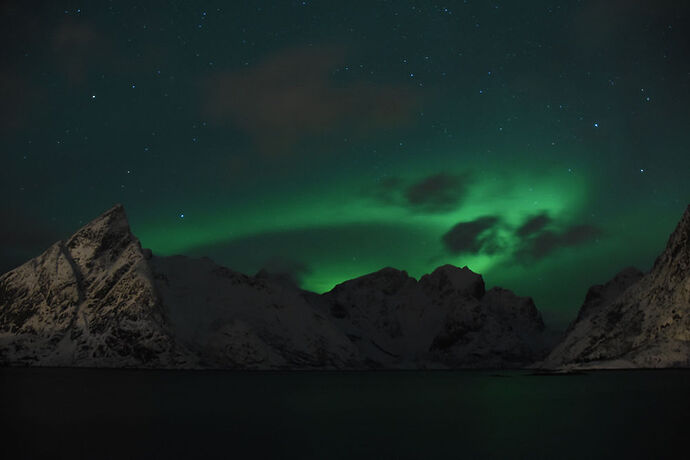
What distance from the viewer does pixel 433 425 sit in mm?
49344

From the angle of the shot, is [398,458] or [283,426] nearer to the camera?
[398,458]

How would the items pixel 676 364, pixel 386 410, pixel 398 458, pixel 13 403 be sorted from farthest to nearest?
pixel 676 364, pixel 386 410, pixel 13 403, pixel 398 458

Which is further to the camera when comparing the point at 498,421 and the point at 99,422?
the point at 498,421

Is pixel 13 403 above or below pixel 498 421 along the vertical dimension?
above

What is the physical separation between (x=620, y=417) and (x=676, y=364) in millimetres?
171792

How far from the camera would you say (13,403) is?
2405 inches

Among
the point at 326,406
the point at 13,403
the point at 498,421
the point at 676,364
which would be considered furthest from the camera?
the point at 676,364

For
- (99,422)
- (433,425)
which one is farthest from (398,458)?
(99,422)

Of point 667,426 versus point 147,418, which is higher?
point 147,418

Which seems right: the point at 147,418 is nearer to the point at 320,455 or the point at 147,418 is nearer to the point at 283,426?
the point at 283,426

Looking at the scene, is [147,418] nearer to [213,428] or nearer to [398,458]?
[213,428]

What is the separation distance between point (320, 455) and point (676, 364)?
20462 centimetres

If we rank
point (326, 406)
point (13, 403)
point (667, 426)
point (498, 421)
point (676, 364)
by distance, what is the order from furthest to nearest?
point (676, 364) → point (326, 406) → point (13, 403) → point (498, 421) → point (667, 426)

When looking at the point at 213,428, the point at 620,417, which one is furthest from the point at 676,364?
the point at 213,428
